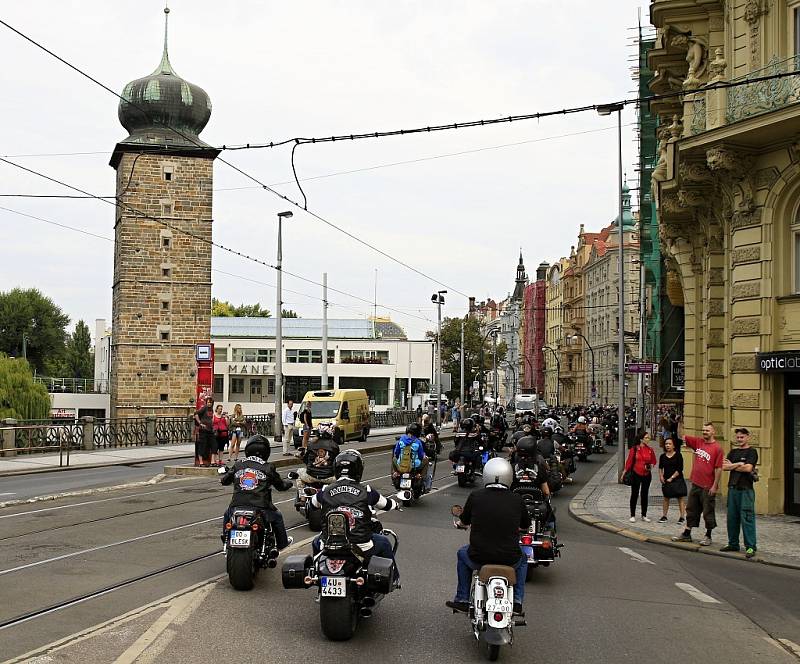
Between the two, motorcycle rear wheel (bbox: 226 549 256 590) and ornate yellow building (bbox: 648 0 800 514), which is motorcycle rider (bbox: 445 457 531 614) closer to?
motorcycle rear wheel (bbox: 226 549 256 590)

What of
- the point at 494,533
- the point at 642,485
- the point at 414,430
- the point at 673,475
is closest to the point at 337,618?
the point at 494,533

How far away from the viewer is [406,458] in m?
18.7

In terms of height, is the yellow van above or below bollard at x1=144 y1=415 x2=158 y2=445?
above

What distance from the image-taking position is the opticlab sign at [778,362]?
56.3 feet

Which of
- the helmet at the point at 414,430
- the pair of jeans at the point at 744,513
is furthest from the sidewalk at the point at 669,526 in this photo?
the helmet at the point at 414,430

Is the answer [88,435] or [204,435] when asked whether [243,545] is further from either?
[88,435]

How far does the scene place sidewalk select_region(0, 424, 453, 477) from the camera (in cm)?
2733

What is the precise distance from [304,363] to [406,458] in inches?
2808

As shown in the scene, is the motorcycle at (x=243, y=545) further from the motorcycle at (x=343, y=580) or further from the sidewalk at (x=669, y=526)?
the sidewalk at (x=669, y=526)

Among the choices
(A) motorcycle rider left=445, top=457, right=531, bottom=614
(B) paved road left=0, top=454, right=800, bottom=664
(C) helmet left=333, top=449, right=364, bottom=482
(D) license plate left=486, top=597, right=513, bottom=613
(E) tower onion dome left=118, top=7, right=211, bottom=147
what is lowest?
(B) paved road left=0, top=454, right=800, bottom=664

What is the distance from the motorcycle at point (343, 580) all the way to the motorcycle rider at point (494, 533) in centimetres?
62

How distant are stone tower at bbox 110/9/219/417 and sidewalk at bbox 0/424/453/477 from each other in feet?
73.3

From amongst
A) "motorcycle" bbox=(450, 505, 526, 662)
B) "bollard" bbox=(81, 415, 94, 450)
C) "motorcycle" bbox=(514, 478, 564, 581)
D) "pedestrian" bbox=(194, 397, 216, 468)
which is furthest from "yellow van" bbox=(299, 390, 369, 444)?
"motorcycle" bbox=(450, 505, 526, 662)

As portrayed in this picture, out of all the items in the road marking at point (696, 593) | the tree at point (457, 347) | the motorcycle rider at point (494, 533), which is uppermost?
the tree at point (457, 347)
